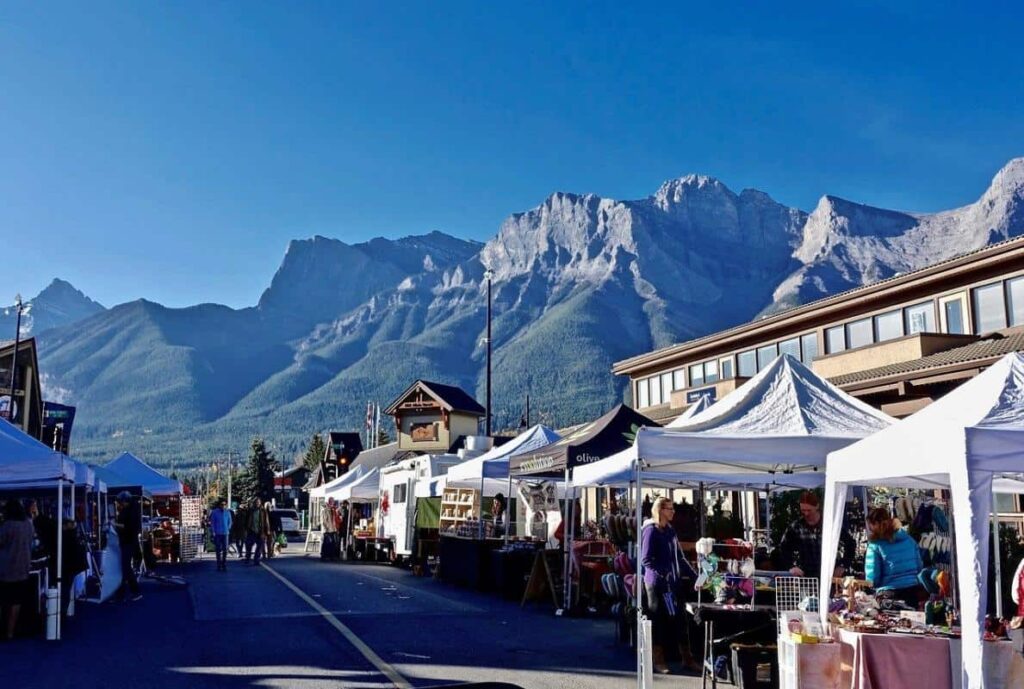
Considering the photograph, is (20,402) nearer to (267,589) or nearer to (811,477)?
(267,589)

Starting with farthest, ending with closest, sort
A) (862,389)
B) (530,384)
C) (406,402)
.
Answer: (530,384), (406,402), (862,389)

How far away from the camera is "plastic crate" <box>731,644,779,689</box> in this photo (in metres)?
8.92

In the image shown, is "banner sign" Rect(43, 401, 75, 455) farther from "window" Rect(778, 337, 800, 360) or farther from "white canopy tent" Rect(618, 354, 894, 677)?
"white canopy tent" Rect(618, 354, 894, 677)

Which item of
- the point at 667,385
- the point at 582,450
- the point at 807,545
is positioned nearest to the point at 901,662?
the point at 807,545

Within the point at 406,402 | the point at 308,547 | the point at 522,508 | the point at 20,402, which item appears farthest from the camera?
the point at 406,402

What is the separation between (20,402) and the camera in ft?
184

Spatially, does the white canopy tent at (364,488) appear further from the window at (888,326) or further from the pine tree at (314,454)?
the pine tree at (314,454)

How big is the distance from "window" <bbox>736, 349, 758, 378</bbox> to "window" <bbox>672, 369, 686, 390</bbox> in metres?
4.03

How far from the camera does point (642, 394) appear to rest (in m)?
→ 42.7

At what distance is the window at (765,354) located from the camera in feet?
111

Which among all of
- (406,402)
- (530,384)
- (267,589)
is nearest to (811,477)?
(267,589)

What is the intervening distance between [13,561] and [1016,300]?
2187cm

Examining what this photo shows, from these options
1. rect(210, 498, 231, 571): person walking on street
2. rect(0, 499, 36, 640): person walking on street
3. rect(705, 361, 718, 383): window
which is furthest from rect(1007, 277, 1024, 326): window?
rect(0, 499, 36, 640): person walking on street

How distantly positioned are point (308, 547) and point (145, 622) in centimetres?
3070
